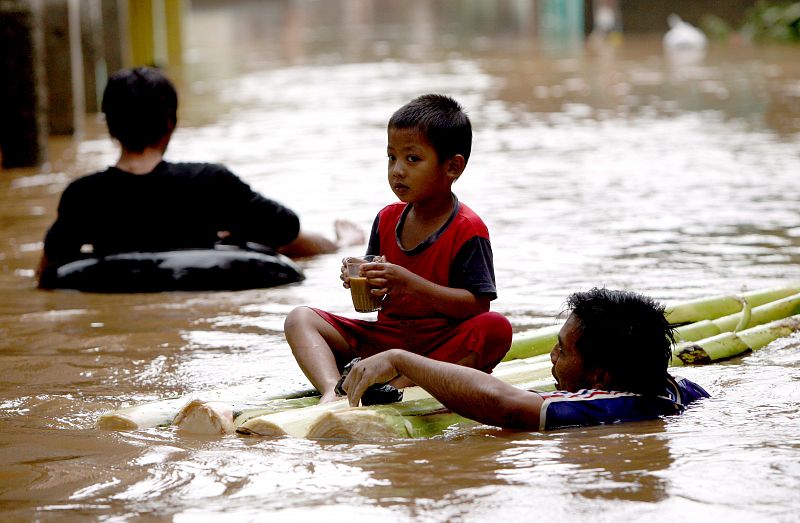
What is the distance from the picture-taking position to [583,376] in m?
4.19

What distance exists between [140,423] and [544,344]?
166 cm

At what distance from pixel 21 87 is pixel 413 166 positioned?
7026 mm

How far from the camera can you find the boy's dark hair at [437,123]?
439cm

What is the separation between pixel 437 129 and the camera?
4.39 meters

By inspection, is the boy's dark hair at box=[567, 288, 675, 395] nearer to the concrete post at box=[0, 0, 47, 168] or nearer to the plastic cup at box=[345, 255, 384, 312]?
the plastic cup at box=[345, 255, 384, 312]

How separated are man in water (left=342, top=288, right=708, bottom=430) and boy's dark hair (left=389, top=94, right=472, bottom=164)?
25.8 inches

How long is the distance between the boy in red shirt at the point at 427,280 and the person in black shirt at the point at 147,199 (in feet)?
6.48

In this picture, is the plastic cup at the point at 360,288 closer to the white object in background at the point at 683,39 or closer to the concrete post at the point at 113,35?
the concrete post at the point at 113,35

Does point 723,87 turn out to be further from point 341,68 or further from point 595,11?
point 595,11

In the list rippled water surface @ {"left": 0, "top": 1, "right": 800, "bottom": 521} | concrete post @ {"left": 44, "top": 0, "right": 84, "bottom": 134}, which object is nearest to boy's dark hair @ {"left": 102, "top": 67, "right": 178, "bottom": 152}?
rippled water surface @ {"left": 0, "top": 1, "right": 800, "bottom": 521}

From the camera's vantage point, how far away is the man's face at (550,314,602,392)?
4184 millimetres

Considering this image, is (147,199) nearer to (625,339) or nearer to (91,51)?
(625,339)

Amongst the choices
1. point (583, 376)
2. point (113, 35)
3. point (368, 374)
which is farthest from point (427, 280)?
point (113, 35)

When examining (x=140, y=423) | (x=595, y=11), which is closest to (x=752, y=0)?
(x=595, y=11)
